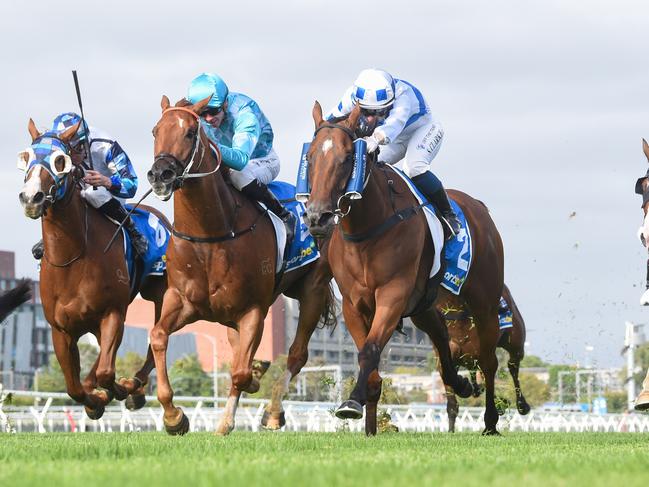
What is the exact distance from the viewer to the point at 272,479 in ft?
17.1

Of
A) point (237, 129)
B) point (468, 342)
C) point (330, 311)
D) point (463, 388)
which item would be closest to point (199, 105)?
point (237, 129)

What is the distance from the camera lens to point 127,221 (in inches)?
459

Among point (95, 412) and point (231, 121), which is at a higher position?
point (231, 121)

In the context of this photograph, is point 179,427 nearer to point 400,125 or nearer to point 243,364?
point 243,364

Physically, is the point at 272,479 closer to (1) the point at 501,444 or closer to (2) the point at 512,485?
(2) the point at 512,485

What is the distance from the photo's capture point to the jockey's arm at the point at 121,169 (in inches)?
449

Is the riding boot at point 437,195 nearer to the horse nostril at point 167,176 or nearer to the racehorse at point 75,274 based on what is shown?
the horse nostril at point 167,176

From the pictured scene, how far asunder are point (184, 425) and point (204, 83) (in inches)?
108

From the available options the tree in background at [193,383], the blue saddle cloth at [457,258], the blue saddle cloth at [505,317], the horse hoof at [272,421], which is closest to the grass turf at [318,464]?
the blue saddle cloth at [457,258]

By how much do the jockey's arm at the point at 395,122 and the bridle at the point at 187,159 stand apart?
1235mm

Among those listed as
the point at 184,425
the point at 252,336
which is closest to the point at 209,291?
the point at 252,336

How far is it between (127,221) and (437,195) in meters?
2.86

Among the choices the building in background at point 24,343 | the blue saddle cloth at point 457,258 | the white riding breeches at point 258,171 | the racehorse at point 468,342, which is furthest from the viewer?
the building in background at point 24,343

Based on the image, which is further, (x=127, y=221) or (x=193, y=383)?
(x=193, y=383)
